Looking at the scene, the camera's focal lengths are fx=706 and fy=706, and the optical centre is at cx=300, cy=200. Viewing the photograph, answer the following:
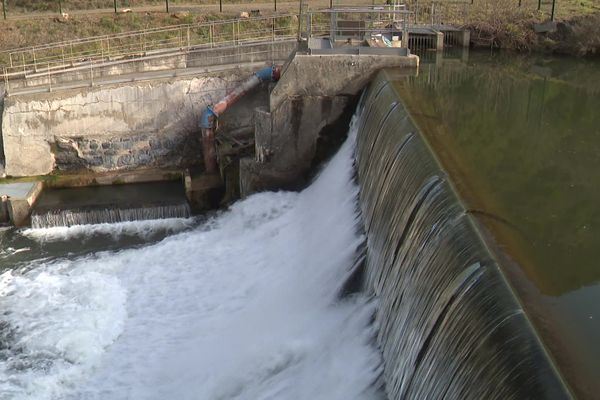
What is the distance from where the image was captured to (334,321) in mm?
10406

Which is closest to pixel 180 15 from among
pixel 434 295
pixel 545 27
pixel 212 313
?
pixel 545 27

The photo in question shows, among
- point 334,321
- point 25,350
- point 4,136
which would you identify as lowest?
point 25,350

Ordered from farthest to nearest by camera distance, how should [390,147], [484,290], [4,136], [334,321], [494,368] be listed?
1. [4,136]
2. [390,147]
3. [334,321]
4. [484,290]
5. [494,368]

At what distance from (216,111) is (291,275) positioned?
635 centimetres

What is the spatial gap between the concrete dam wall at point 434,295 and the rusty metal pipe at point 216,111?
6.36 metres

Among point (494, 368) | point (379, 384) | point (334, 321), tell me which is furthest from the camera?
point (334, 321)

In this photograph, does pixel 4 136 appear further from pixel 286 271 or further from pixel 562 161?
pixel 562 161

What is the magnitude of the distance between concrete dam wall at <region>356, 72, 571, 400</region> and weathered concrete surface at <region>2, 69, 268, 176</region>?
25.0ft

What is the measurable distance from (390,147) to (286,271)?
315 centimetres

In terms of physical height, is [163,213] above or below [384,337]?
below

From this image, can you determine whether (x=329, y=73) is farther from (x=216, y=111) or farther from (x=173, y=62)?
(x=173, y=62)


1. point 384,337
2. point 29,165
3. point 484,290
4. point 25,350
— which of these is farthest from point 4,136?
point 484,290

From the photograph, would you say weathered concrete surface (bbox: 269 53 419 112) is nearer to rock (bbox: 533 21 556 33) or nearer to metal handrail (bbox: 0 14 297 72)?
metal handrail (bbox: 0 14 297 72)

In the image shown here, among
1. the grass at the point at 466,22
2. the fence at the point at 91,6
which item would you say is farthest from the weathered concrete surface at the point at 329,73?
the fence at the point at 91,6
